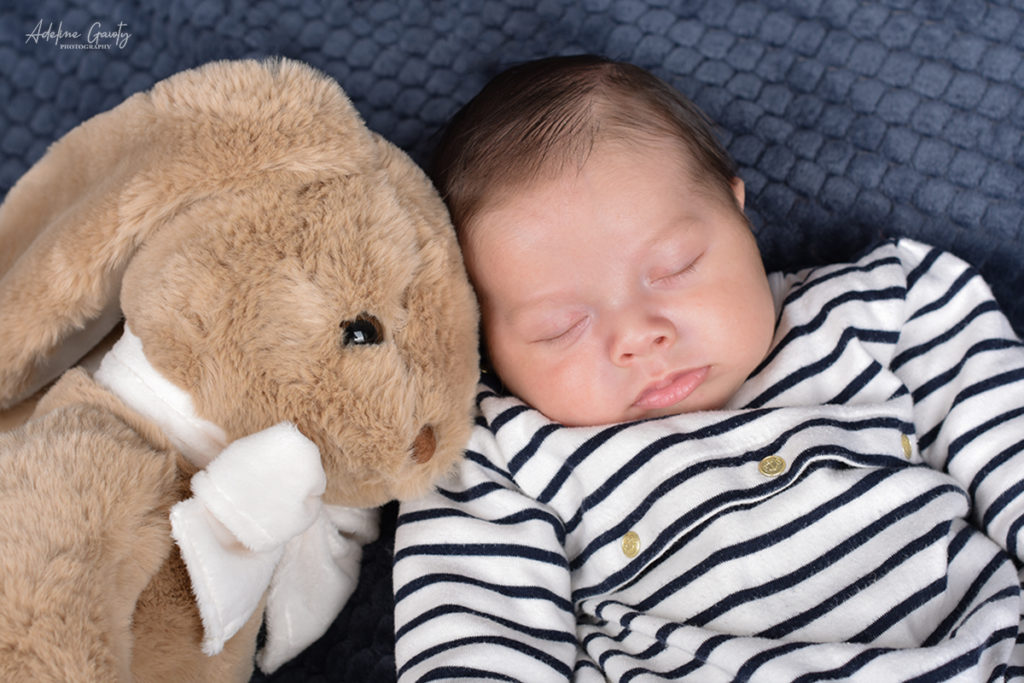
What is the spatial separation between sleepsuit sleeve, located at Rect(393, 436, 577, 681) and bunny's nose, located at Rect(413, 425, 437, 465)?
0.16m

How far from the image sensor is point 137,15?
3.82 ft

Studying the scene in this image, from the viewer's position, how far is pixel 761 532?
2.82 feet

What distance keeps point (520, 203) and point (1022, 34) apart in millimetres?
654

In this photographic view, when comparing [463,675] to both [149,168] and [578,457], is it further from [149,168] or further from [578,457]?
[149,168]

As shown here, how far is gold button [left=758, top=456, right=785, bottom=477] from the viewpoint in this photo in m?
0.88

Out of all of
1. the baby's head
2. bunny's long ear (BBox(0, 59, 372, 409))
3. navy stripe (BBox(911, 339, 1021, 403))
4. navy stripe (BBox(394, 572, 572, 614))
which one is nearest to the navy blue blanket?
navy stripe (BBox(911, 339, 1021, 403))

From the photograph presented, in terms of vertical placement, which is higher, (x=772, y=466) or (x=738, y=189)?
(x=738, y=189)

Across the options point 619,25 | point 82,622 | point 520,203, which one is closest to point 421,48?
point 619,25

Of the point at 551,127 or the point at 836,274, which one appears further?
the point at 836,274

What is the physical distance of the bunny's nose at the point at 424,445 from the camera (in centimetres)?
76

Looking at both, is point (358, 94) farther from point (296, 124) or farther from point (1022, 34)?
point (1022, 34)

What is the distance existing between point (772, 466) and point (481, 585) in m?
0.29
